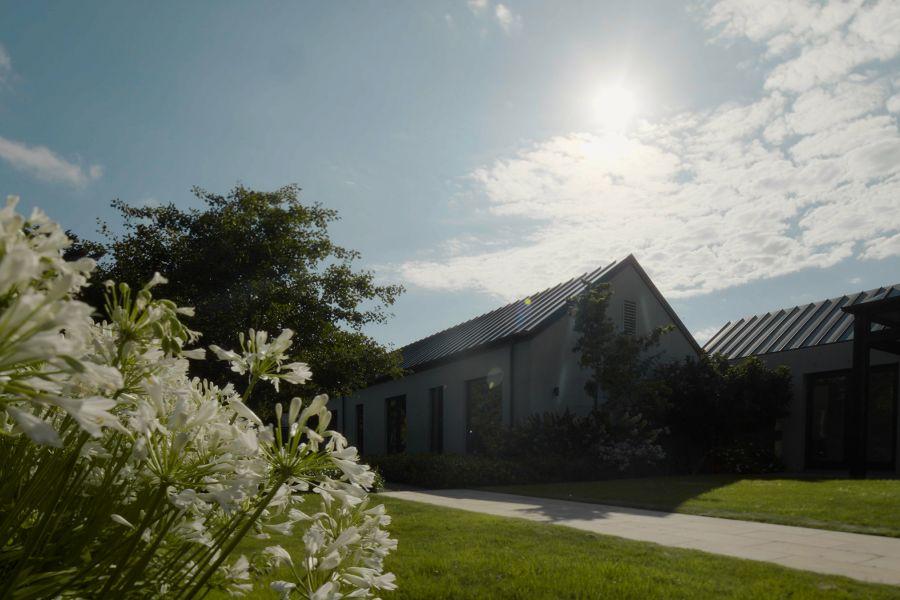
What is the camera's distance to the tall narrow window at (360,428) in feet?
84.0

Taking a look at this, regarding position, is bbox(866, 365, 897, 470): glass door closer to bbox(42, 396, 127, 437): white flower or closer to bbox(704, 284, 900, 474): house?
bbox(704, 284, 900, 474): house

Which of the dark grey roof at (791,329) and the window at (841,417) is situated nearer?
the window at (841,417)

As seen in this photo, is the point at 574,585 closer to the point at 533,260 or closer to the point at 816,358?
the point at 533,260

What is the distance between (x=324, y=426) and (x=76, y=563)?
894mm

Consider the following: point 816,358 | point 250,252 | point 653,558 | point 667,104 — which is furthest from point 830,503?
point 250,252

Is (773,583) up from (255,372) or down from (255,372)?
down

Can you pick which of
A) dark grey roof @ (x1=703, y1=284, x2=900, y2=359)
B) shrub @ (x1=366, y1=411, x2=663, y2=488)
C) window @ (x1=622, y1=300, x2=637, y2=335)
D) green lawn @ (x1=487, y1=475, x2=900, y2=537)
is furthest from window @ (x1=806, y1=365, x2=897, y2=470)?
shrub @ (x1=366, y1=411, x2=663, y2=488)

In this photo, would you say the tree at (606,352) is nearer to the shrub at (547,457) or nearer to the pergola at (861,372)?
the shrub at (547,457)

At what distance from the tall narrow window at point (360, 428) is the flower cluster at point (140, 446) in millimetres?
24377

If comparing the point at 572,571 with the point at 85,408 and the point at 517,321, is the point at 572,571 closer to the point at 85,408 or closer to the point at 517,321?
the point at 85,408

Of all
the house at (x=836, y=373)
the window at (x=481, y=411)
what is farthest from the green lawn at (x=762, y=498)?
the window at (x=481, y=411)

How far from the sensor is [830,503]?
964cm

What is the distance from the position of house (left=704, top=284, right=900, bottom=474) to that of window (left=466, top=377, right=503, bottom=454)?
26.4 feet

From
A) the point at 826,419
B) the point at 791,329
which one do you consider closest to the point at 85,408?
the point at 826,419
